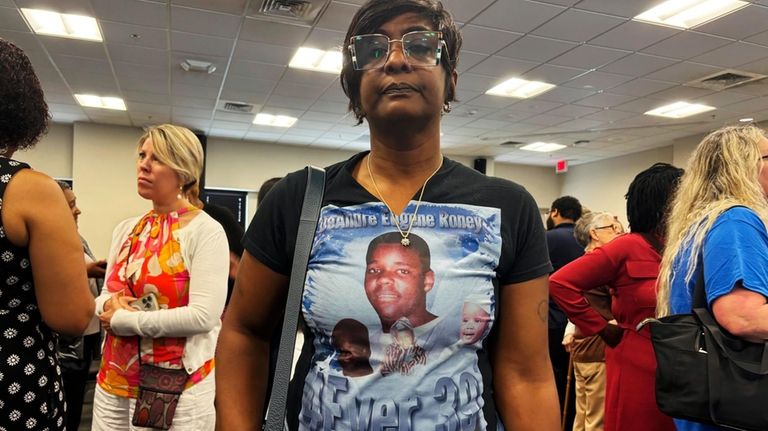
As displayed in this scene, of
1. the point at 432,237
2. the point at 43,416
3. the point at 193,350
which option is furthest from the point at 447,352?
the point at 193,350

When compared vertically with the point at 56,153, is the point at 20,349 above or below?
below

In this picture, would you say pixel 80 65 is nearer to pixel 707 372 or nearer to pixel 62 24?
pixel 62 24

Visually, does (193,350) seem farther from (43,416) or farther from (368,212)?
(368,212)

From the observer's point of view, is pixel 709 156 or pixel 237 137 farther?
pixel 237 137

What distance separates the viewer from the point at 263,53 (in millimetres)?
5828

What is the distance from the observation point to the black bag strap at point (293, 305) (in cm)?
90

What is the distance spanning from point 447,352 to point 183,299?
3.66 feet

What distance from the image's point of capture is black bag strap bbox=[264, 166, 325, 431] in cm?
90

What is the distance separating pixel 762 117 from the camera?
8.02 m

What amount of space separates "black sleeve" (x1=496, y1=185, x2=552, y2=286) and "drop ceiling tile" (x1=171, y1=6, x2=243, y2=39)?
4519 mm

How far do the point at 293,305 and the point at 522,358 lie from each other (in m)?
0.43

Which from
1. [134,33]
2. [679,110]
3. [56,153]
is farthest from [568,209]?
[56,153]

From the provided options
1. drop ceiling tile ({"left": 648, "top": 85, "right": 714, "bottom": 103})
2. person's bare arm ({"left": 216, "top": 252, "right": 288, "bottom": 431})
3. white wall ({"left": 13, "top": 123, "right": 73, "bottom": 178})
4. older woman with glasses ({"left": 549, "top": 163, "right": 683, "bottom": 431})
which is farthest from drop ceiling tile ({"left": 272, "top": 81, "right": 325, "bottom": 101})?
person's bare arm ({"left": 216, "top": 252, "right": 288, "bottom": 431})

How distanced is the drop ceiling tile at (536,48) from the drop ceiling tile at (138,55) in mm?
3724
